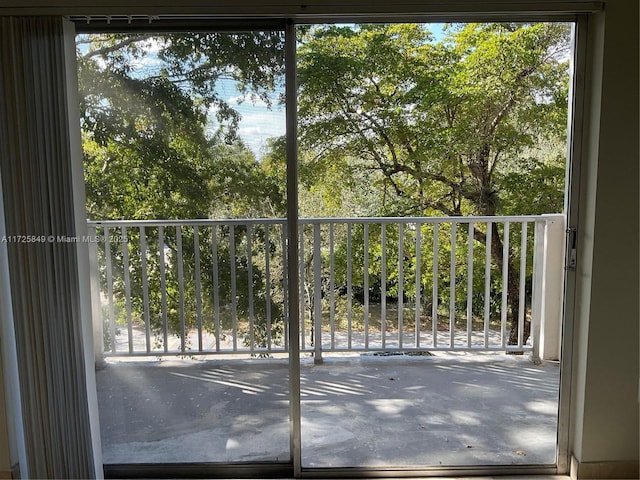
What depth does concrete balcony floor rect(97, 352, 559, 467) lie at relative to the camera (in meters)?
2.18

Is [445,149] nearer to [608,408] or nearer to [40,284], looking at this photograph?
[608,408]

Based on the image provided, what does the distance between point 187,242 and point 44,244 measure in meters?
0.55

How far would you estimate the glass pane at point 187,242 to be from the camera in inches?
77.5

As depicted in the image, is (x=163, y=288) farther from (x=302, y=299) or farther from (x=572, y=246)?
(x=572, y=246)

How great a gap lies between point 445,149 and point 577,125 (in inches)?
59.5

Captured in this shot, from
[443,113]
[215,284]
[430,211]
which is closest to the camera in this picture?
[215,284]

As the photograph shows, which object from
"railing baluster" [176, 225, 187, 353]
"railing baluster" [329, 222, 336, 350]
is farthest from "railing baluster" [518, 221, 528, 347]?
"railing baluster" [176, 225, 187, 353]

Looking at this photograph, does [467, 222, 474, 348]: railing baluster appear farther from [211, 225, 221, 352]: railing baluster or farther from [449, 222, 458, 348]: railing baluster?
[211, 225, 221, 352]: railing baluster

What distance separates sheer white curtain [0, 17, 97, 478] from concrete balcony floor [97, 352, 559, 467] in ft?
0.62

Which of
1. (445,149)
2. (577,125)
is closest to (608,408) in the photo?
(577,125)

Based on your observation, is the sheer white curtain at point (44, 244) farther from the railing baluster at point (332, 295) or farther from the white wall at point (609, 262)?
the white wall at point (609, 262)

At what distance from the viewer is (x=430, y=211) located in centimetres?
361

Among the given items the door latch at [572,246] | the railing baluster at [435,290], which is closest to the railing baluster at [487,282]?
the railing baluster at [435,290]

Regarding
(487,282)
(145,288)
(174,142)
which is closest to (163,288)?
(145,288)
